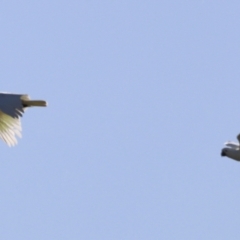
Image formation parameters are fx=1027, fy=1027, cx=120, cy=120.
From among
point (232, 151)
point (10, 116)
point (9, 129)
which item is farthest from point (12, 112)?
point (232, 151)

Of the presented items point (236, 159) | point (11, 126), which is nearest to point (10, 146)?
point (11, 126)

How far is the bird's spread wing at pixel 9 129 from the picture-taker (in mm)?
18109

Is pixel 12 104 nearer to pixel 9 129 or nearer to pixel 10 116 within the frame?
pixel 10 116

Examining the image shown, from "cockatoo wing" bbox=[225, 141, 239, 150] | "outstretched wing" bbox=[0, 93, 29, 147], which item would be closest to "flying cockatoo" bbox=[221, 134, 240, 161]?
"cockatoo wing" bbox=[225, 141, 239, 150]

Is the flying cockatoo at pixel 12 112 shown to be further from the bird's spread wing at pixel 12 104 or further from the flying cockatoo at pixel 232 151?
the flying cockatoo at pixel 232 151

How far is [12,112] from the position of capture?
1688cm

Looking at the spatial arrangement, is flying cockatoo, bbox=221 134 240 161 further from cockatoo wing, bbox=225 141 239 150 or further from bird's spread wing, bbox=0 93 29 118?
bird's spread wing, bbox=0 93 29 118

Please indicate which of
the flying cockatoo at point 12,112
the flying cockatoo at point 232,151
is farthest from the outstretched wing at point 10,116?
the flying cockatoo at point 232,151

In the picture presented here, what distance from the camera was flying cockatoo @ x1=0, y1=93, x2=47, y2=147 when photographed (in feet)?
55.2

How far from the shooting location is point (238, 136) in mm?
17156

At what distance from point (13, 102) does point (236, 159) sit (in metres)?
3.90

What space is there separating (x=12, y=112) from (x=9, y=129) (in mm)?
1435

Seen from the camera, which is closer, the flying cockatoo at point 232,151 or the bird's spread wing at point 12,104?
the bird's spread wing at point 12,104

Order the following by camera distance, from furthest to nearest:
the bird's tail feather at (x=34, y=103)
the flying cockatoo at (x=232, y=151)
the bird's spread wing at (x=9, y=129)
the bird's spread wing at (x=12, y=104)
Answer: the bird's spread wing at (x=9, y=129)
the flying cockatoo at (x=232, y=151)
the bird's tail feather at (x=34, y=103)
the bird's spread wing at (x=12, y=104)
